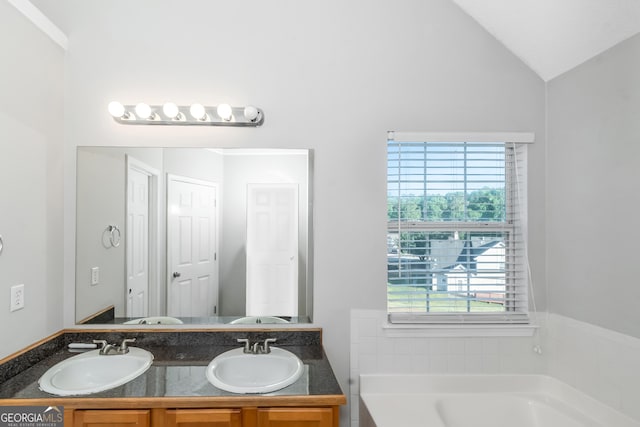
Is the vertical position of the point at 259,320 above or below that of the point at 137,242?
below

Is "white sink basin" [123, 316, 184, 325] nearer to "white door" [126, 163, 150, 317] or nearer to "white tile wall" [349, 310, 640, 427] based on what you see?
"white door" [126, 163, 150, 317]

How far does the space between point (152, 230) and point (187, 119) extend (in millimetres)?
612

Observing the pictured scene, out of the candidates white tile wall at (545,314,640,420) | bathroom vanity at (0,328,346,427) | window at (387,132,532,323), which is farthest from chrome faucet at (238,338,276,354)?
white tile wall at (545,314,640,420)

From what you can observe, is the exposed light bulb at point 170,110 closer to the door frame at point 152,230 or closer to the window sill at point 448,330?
the door frame at point 152,230

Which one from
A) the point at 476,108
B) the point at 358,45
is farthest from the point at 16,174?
the point at 476,108

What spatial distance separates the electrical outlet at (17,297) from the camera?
62.7 inches

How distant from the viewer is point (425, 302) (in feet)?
6.93

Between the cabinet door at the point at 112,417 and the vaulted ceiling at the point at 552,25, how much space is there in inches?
73.4

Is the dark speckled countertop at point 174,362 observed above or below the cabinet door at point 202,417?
above

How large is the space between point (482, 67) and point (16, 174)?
2.31 metres

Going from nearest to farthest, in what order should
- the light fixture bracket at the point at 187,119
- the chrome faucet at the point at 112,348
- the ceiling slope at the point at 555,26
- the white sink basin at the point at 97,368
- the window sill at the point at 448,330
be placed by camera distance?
the ceiling slope at the point at 555,26, the white sink basin at the point at 97,368, the chrome faucet at the point at 112,348, the light fixture bracket at the point at 187,119, the window sill at the point at 448,330

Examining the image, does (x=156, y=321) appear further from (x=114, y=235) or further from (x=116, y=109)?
(x=116, y=109)

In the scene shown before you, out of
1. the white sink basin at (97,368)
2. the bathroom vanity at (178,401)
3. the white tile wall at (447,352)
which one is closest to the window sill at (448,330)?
the white tile wall at (447,352)

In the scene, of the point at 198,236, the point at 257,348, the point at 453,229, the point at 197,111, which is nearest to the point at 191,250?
the point at 198,236
